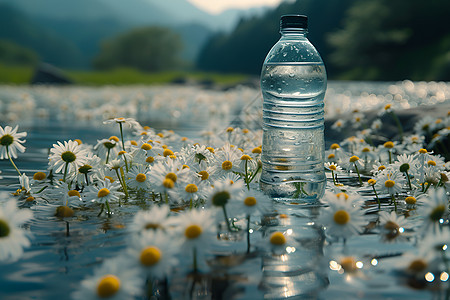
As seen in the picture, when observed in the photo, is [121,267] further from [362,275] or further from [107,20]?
[107,20]

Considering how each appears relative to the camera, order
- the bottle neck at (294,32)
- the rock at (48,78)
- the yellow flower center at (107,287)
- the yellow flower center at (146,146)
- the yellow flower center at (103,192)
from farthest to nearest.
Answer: the rock at (48,78), the yellow flower center at (146,146), the bottle neck at (294,32), the yellow flower center at (103,192), the yellow flower center at (107,287)

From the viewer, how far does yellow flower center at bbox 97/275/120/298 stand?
172 centimetres

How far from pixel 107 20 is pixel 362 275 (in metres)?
186

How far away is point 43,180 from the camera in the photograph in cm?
366

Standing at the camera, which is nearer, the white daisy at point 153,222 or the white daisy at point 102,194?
the white daisy at point 153,222

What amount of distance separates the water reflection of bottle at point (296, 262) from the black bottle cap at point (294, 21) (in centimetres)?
135

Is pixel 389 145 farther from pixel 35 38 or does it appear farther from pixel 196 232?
pixel 35 38

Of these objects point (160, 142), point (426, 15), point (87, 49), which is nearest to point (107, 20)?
point (87, 49)

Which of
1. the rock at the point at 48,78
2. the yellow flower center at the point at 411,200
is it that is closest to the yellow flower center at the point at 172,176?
the yellow flower center at the point at 411,200

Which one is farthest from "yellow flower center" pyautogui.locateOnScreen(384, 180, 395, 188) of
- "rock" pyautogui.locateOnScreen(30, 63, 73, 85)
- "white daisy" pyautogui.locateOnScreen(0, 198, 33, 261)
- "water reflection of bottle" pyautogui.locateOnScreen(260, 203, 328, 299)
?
"rock" pyautogui.locateOnScreen(30, 63, 73, 85)

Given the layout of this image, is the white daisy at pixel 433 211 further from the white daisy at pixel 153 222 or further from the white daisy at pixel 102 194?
the white daisy at pixel 102 194

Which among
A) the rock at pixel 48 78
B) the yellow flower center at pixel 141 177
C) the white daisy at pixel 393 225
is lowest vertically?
the white daisy at pixel 393 225

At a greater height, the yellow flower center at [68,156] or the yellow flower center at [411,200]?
the yellow flower center at [68,156]

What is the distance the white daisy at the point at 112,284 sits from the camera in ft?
5.64
